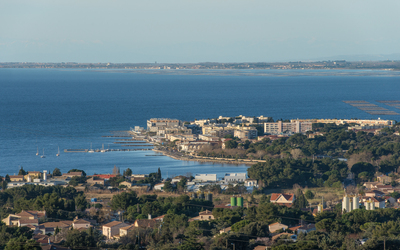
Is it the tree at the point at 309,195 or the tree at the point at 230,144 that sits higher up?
the tree at the point at 309,195

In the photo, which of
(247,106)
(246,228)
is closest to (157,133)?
(247,106)

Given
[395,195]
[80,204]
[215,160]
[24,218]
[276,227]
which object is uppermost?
[24,218]

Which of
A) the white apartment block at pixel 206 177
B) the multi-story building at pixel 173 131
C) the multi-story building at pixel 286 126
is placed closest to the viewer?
the white apartment block at pixel 206 177

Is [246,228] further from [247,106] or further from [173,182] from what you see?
[247,106]

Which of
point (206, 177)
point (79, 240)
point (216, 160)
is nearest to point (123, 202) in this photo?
point (79, 240)

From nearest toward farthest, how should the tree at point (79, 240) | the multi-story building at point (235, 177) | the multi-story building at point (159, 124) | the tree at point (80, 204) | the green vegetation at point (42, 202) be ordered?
1. the tree at point (79, 240)
2. the green vegetation at point (42, 202)
3. the tree at point (80, 204)
4. the multi-story building at point (235, 177)
5. the multi-story building at point (159, 124)

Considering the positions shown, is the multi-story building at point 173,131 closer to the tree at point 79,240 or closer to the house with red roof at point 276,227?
the house with red roof at point 276,227

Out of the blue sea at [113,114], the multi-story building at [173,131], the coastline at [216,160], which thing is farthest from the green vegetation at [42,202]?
the multi-story building at [173,131]

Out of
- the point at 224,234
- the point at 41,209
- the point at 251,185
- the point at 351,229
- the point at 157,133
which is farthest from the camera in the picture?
the point at 157,133

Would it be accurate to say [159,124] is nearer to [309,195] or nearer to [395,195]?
[309,195]
